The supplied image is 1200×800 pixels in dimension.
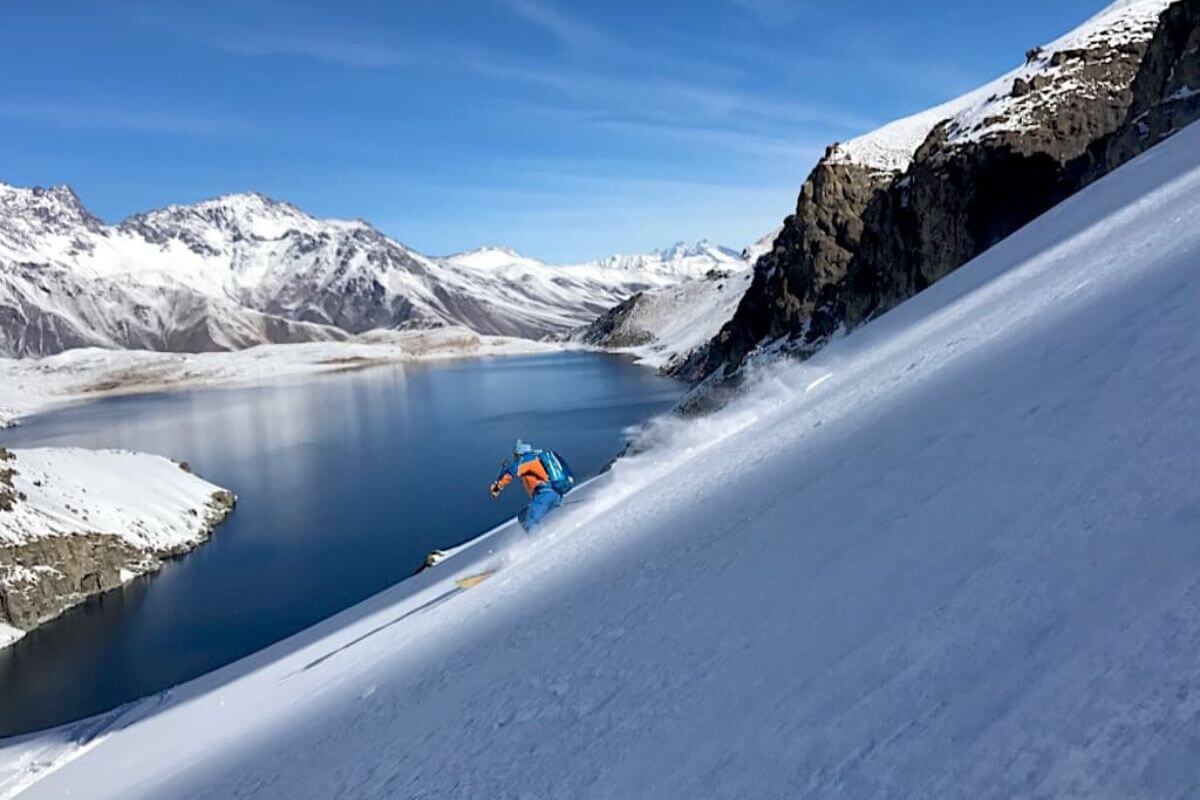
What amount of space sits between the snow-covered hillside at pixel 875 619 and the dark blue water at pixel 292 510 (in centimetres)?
1861

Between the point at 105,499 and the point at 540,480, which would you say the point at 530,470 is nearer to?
the point at 540,480

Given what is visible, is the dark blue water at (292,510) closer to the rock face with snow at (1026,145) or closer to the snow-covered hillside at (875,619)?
the snow-covered hillside at (875,619)

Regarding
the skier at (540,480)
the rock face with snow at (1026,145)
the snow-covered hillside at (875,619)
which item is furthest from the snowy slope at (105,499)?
the rock face with snow at (1026,145)

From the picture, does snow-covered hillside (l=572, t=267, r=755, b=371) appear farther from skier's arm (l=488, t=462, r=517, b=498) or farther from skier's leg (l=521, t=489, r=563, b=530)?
skier's arm (l=488, t=462, r=517, b=498)

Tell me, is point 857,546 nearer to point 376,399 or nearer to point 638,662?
point 638,662

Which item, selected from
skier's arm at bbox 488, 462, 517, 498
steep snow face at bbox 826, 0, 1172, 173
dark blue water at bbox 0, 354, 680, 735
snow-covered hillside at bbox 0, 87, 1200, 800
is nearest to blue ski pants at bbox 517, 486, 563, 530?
skier's arm at bbox 488, 462, 517, 498

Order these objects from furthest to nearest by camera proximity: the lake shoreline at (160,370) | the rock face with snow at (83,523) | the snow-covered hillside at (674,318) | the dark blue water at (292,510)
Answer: the lake shoreline at (160,370) < the snow-covered hillside at (674,318) < the rock face with snow at (83,523) < the dark blue water at (292,510)

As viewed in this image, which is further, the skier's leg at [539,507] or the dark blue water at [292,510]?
the dark blue water at [292,510]

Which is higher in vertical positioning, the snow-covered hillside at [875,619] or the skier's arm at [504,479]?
the skier's arm at [504,479]

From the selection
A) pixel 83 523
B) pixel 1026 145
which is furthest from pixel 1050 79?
pixel 83 523

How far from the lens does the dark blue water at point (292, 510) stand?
2723 cm

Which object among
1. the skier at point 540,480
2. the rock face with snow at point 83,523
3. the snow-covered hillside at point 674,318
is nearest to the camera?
the skier at point 540,480

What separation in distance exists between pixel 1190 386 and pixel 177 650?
3016cm

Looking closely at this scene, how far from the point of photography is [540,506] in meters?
13.7
